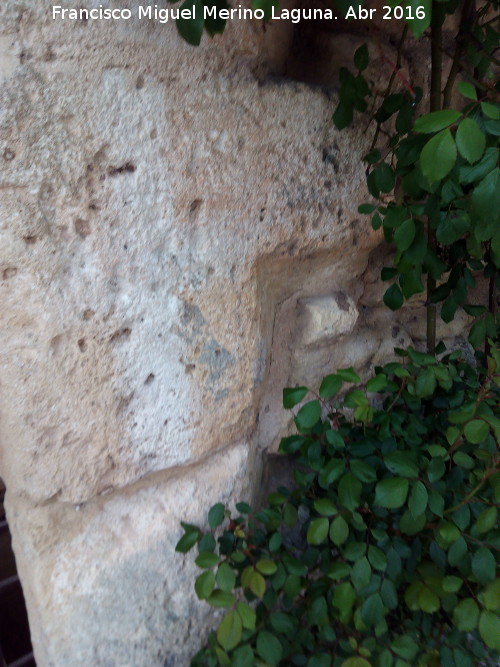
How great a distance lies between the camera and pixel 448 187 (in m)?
0.72

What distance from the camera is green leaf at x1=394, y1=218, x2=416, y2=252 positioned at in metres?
0.79

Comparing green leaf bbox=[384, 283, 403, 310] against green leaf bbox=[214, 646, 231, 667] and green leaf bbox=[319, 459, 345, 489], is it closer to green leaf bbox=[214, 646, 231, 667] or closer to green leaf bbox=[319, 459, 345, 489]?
→ green leaf bbox=[319, 459, 345, 489]

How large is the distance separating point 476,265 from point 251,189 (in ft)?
1.35

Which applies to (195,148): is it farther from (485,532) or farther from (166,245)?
(485,532)

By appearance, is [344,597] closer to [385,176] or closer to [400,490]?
[400,490]

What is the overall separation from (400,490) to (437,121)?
18.3 inches

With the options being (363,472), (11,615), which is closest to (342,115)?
(363,472)

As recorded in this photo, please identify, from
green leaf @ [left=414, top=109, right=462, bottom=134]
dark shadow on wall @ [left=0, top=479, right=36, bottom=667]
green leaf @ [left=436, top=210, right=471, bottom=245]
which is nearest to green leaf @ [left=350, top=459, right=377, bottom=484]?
Answer: green leaf @ [left=436, top=210, right=471, bottom=245]

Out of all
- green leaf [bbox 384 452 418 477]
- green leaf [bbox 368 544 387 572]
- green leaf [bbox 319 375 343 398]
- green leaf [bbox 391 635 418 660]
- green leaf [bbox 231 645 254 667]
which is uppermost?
green leaf [bbox 319 375 343 398]

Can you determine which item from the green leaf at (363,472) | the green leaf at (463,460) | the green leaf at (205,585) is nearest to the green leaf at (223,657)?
the green leaf at (205,585)

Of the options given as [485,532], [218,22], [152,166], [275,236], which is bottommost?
[485,532]

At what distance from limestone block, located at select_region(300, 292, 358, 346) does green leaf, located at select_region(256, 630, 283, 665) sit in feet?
1.46

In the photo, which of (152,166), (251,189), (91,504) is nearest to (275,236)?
(251,189)

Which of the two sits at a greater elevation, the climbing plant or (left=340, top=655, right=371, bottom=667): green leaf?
the climbing plant
